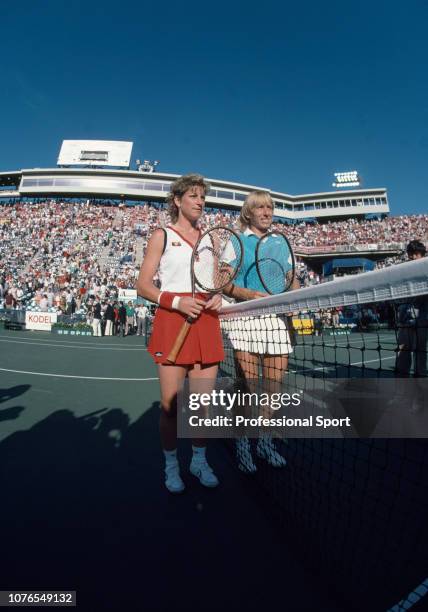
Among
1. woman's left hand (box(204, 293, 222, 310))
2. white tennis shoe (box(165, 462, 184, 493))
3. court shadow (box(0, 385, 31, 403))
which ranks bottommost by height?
court shadow (box(0, 385, 31, 403))

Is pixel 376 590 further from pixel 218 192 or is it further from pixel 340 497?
pixel 218 192

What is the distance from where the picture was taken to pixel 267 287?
3.02m

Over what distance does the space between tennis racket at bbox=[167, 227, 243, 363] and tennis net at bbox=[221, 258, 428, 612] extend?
30 centimetres

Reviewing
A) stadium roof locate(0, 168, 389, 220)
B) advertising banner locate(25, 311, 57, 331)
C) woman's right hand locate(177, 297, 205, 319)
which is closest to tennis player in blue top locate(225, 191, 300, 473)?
woman's right hand locate(177, 297, 205, 319)

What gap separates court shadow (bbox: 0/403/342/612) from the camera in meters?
1.59

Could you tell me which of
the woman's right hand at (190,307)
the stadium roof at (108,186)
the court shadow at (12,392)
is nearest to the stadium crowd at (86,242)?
the stadium roof at (108,186)

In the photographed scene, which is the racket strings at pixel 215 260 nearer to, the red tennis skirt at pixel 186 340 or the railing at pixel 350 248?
the red tennis skirt at pixel 186 340

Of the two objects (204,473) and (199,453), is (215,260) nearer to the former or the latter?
(199,453)

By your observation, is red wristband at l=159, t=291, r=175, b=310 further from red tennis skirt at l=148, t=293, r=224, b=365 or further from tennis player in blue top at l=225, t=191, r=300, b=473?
tennis player in blue top at l=225, t=191, r=300, b=473

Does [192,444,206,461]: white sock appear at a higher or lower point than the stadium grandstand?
lower

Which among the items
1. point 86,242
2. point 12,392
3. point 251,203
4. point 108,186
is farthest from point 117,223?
point 251,203

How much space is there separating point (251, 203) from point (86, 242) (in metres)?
36.3

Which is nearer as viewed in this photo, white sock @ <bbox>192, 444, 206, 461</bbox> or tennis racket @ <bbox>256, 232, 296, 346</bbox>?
white sock @ <bbox>192, 444, 206, 461</bbox>

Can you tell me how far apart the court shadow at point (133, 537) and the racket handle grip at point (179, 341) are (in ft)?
3.16
